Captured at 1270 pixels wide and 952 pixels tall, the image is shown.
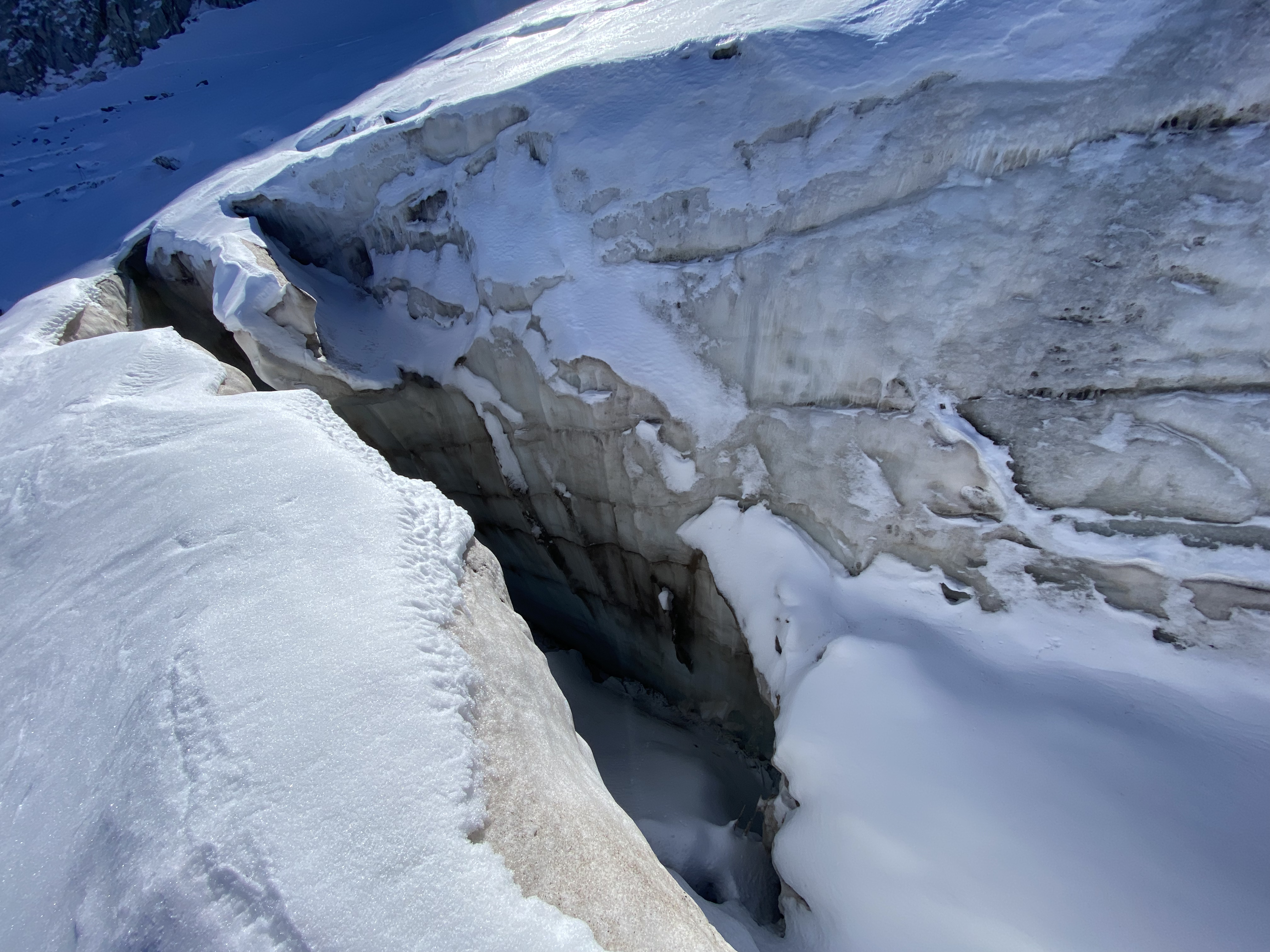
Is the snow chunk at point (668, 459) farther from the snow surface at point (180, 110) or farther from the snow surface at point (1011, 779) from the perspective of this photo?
the snow surface at point (180, 110)

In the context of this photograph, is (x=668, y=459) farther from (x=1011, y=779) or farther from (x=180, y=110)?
(x=180, y=110)

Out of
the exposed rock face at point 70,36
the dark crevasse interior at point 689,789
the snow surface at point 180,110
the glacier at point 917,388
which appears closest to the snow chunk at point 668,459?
the glacier at point 917,388

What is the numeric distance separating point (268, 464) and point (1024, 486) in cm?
375

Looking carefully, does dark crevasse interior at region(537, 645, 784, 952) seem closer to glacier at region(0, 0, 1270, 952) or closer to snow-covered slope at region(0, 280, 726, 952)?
glacier at region(0, 0, 1270, 952)

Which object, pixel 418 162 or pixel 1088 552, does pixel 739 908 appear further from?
pixel 418 162

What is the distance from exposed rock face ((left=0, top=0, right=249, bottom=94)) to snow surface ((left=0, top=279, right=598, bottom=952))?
34.7 ft

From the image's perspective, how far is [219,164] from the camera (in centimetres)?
→ 708

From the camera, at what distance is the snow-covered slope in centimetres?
148

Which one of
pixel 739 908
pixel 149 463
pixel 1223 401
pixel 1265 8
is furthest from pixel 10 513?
pixel 1265 8

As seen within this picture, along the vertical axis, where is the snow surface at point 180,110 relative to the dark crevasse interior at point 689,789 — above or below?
above

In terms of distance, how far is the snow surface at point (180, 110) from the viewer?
266 inches

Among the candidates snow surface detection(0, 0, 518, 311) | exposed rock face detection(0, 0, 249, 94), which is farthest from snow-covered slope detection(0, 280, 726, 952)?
exposed rock face detection(0, 0, 249, 94)

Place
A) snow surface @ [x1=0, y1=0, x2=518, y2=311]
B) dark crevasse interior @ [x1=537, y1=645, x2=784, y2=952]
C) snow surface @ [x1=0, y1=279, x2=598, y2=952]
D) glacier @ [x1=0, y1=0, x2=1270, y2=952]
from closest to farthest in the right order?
snow surface @ [x1=0, y1=279, x2=598, y2=952]
glacier @ [x1=0, y1=0, x2=1270, y2=952]
dark crevasse interior @ [x1=537, y1=645, x2=784, y2=952]
snow surface @ [x1=0, y1=0, x2=518, y2=311]

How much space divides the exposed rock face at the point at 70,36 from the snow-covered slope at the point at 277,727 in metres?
10.6
